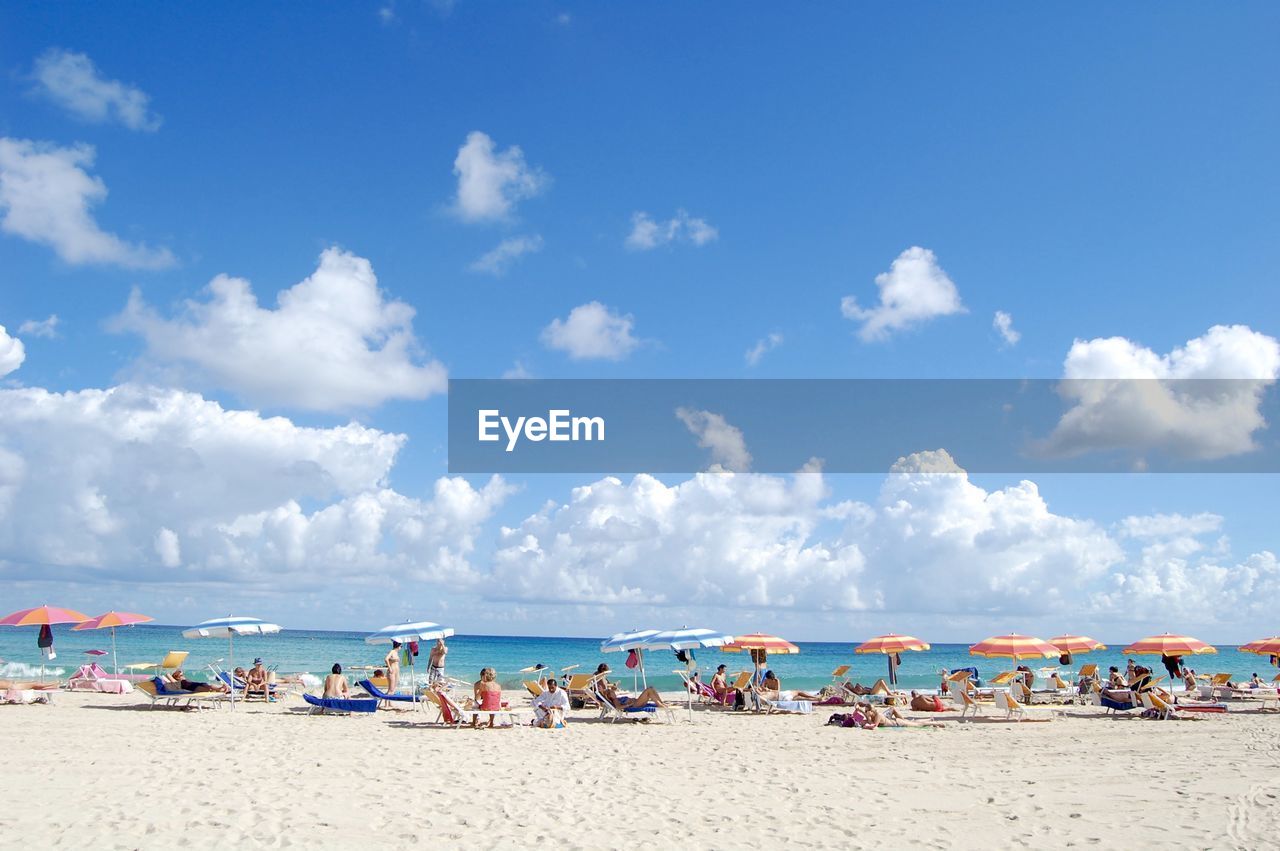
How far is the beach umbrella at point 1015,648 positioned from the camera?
17000 millimetres

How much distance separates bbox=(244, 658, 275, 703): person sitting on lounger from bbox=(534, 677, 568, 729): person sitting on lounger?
5.97m

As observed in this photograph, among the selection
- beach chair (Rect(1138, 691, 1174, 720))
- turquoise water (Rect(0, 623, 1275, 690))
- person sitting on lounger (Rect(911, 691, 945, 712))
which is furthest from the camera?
turquoise water (Rect(0, 623, 1275, 690))

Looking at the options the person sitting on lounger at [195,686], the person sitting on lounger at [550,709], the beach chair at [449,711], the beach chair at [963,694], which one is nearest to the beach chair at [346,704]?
the beach chair at [449,711]

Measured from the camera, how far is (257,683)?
57.3 feet

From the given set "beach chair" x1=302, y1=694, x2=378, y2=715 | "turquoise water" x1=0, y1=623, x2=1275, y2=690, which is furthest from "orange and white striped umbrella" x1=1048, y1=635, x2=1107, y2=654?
"beach chair" x1=302, y1=694, x2=378, y2=715

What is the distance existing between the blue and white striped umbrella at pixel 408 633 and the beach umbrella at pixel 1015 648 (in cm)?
978

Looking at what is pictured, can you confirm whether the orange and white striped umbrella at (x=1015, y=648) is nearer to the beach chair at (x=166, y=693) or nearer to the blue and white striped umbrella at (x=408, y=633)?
the blue and white striped umbrella at (x=408, y=633)

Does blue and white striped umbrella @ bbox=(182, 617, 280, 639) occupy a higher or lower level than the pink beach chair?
higher

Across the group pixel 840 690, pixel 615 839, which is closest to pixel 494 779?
pixel 615 839

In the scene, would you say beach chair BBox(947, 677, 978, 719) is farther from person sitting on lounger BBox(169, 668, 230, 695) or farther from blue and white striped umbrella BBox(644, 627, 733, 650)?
person sitting on lounger BBox(169, 668, 230, 695)

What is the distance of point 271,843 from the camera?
248 inches

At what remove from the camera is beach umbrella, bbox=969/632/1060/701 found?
17000 millimetres

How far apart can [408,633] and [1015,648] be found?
11.1m

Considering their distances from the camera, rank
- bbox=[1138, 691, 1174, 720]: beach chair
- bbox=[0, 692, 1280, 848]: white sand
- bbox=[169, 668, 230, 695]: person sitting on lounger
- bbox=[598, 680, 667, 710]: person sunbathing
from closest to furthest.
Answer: bbox=[0, 692, 1280, 848]: white sand
bbox=[598, 680, 667, 710]: person sunbathing
bbox=[169, 668, 230, 695]: person sitting on lounger
bbox=[1138, 691, 1174, 720]: beach chair
